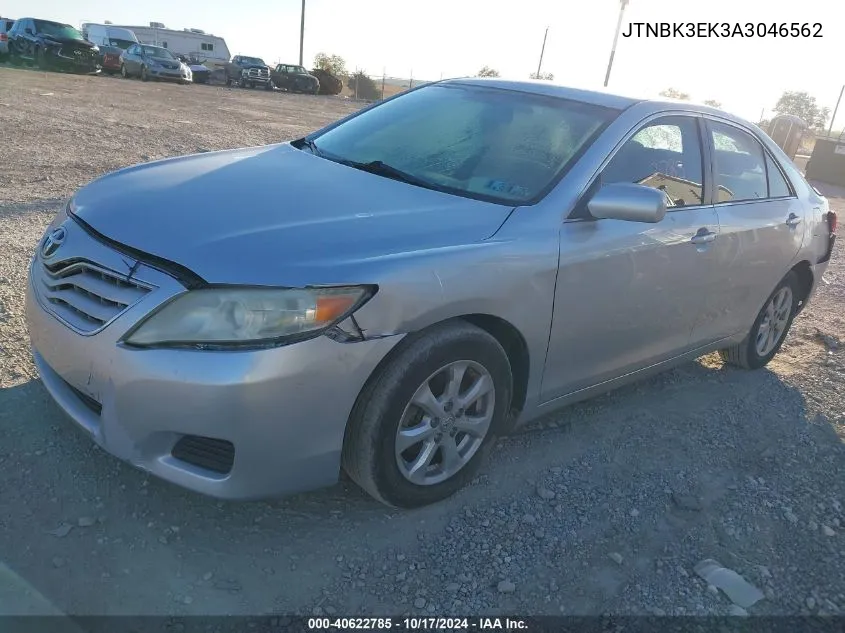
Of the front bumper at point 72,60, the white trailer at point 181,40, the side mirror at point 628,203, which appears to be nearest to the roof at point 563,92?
the side mirror at point 628,203

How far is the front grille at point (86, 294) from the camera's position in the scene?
2289mm

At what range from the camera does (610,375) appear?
3.43m

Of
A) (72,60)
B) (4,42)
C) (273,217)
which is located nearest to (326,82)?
(72,60)

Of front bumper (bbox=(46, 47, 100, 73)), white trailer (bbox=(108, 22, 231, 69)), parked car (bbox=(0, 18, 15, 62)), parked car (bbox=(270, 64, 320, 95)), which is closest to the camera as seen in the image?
front bumper (bbox=(46, 47, 100, 73))

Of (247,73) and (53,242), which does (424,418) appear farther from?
(247,73)

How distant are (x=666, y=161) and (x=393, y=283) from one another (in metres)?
1.94

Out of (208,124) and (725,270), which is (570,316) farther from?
(208,124)

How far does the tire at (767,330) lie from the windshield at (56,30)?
25701 millimetres

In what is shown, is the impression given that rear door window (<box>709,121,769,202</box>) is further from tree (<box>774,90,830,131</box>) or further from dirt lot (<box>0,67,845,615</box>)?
tree (<box>774,90,830,131</box>)

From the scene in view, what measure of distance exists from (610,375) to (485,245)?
1183 millimetres

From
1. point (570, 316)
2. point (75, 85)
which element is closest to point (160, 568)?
point (570, 316)

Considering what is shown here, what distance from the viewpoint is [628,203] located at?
2.87 m

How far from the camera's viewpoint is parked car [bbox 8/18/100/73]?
23.6m

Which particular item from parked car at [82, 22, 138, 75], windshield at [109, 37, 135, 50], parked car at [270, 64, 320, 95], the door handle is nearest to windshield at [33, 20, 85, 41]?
parked car at [82, 22, 138, 75]
